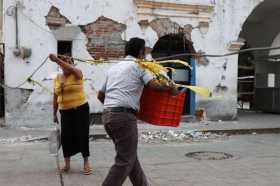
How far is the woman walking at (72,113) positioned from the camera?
23.2 ft

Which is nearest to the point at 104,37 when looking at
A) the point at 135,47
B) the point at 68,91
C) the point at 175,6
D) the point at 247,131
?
the point at 175,6

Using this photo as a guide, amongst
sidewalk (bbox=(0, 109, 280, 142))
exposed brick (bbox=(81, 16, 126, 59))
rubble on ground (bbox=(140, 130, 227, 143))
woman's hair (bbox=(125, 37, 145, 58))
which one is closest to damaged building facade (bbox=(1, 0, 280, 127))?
exposed brick (bbox=(81, 16, 126, 59))

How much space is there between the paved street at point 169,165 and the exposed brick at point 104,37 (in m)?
2.92

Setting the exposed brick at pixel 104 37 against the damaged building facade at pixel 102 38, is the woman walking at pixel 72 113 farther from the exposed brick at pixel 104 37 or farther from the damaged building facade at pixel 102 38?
the exposed brick at pixel 104 37

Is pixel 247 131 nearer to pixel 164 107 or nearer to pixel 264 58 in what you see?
pixel 264 58

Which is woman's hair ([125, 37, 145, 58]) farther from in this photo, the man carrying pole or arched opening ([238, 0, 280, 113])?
arched opening ([238, 0, 280, 113])

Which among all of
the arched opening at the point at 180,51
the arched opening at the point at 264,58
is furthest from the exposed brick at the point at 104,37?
the arched opening at the point at 264,58

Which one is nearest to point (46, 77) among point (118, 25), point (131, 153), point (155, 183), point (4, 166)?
point (118, 25)

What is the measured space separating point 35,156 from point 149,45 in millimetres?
5628

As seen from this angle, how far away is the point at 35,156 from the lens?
8.80 m

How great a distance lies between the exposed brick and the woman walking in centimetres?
555

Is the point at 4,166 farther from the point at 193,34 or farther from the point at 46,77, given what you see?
the point at 193,34

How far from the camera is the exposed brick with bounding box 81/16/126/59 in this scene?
12656 millimetres

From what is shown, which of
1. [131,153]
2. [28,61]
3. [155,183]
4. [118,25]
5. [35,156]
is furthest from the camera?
[118,25]
